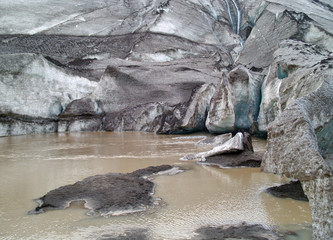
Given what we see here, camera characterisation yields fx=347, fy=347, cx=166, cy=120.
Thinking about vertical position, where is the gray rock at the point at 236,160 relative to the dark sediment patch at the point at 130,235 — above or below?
above

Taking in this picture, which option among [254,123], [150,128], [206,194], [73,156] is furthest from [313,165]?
[150,128]

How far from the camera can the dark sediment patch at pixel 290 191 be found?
288cm

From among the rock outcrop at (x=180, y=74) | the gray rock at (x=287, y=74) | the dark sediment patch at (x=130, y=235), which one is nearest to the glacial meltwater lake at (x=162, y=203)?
the dark sediment patch at (x=130, y=235)

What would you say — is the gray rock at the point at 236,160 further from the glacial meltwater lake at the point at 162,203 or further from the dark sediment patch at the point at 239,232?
the dark sediment patch at the point at 239,232

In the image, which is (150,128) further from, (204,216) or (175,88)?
(204,216)

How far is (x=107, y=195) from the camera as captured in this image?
291cm

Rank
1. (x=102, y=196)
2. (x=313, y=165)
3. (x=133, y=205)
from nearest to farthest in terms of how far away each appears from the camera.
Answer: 1. (x=313, y=165)
2. (x=133, y=205)
3. (x=102, y=196)

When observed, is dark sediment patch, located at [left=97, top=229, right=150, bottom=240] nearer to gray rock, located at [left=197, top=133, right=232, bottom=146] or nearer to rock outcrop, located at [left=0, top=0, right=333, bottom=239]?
rock outcrop, located at [left=0, top=0, right=333, bottom=239]

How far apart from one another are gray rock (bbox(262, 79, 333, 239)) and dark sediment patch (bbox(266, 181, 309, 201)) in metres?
0.37

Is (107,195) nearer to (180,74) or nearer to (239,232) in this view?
Result: (239,232)

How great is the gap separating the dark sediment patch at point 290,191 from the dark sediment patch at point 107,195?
1.08 metres

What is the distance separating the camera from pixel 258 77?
25.4ft

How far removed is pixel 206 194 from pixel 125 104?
296 inches

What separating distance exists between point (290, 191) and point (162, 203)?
1.11 metres
